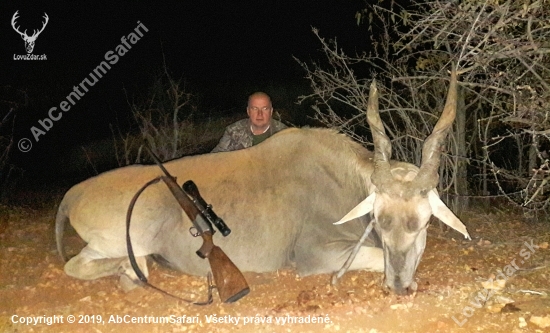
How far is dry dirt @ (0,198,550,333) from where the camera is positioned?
372 cm

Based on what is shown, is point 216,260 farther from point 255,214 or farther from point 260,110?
point 260,110

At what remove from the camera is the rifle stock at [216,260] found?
3.87 metres

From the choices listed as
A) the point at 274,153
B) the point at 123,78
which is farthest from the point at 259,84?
the point at 274,153

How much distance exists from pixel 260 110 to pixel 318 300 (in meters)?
2.98

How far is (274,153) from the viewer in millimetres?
5109

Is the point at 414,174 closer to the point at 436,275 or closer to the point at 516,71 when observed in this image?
the point at 436,275

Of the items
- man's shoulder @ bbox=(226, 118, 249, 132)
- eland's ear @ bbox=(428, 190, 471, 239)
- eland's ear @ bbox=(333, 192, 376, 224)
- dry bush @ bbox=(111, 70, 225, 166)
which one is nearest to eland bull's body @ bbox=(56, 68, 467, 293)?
eland's ear @ bbox=(333, 192, 376, 224)

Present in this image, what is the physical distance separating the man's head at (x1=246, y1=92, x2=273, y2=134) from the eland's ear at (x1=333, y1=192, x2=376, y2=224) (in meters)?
2.46

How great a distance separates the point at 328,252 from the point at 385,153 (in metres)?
0.98

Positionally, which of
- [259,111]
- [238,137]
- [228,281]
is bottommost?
[228,281]

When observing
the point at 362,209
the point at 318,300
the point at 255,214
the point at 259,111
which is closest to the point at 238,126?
the point at 259,111

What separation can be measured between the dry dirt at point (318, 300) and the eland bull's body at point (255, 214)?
0.64 ft

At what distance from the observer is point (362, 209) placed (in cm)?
440

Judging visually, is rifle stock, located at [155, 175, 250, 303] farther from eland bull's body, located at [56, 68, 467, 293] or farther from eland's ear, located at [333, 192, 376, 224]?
eland's ear, located at [333, 192, 376, 224]
